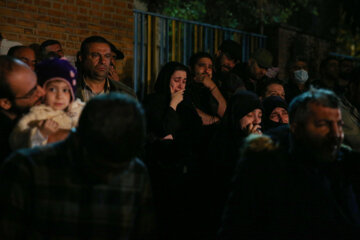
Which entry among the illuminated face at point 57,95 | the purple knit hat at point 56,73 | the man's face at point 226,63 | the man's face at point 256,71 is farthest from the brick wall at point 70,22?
the illuminated face at point 57,95

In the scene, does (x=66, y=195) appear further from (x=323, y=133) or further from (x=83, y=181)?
(x=323, y=133)

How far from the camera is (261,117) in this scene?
174 inches

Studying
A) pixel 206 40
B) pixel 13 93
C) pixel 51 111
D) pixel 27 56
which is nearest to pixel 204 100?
pixel 27 56

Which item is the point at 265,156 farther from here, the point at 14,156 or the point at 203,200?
the point at 203,200

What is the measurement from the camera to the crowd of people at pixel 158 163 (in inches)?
73.7

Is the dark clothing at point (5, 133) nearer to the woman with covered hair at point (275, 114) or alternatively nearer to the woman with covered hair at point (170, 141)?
the woman with covered hair at point (170, 141)

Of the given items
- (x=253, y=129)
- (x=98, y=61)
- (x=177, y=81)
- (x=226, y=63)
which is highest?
(x=226, y=63)

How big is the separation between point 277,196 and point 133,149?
103 centimetres

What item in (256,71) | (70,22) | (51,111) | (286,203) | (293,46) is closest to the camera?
(286,203)

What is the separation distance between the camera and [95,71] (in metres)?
4.60

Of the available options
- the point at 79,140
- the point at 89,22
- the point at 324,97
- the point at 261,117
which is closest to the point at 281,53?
the point at 89,22

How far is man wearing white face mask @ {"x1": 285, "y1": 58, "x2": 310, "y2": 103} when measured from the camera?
21.9 feet

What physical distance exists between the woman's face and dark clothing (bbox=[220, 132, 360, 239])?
258 centimetres

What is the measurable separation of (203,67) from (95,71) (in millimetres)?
1630
